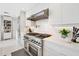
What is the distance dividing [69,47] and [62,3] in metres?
1.04

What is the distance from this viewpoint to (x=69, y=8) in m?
1.74

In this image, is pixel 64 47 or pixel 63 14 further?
pixel 63 14

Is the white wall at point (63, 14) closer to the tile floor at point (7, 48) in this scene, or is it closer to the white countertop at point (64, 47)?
the white countertop at point (64, 47)

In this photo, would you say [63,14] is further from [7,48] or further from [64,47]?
[7,48]

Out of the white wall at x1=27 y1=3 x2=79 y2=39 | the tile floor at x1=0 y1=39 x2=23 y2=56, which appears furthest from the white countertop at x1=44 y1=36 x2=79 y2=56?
the tile floor at x1=0 y1=39 x2=23 y2=56

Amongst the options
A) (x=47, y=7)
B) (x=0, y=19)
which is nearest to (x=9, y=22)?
(x=0, y=19)

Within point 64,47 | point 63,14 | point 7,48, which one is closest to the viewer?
point 64,47

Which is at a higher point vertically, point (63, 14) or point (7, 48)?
point (63, 14)

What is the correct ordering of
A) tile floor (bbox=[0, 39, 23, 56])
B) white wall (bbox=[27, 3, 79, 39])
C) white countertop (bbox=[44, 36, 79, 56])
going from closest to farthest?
white countertop (bbox=[44, 36, 79, 56])
white wall (bbox=[27, 3, 79, 39])
tile floor (bbox=[0, 39, 23, 56])

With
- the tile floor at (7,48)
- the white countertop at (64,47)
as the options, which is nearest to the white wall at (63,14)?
the white countertop at (64,47)

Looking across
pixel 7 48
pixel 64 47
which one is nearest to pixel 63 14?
pixel 64 47

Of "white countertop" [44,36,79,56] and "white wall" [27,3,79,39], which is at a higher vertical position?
"white wall" [27,3,79,39]

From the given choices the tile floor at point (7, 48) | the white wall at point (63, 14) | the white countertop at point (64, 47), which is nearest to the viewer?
the white countertop at point (64, 47)

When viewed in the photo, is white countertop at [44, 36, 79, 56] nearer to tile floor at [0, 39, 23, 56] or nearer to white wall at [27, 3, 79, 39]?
white wall at [27, 3, 79, 39]
